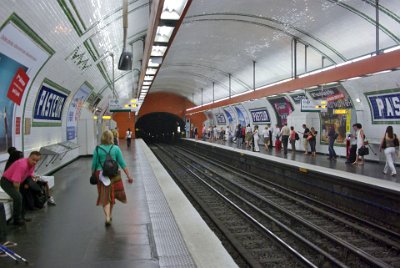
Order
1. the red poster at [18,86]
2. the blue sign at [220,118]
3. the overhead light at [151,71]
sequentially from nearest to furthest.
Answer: the red poster at [18,86], the overhead light at [151,71], the blue sign at [220,118]

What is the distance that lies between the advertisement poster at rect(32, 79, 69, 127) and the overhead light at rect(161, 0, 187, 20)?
14.7ft

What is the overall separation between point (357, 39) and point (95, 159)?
919 centimetres

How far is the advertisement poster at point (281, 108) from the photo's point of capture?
61.2 feet

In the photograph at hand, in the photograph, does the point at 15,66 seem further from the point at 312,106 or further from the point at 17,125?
the point at 312,106

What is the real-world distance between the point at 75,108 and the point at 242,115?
46.9 feet

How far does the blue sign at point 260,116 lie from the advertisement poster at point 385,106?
9.15 meters

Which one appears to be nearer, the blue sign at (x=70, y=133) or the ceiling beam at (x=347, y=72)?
the ceiling beam at (x=347, y=72)

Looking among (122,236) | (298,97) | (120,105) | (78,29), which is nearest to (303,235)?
(122,236)

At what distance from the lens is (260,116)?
22.8m

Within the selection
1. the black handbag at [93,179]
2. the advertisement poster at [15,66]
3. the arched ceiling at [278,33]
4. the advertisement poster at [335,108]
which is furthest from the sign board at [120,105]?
the black handbag at [93,179]

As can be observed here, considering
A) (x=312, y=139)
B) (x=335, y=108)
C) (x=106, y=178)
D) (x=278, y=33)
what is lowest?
(x=106, y=178)

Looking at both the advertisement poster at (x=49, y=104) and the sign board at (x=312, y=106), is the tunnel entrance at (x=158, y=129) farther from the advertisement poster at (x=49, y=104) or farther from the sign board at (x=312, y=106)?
the advertisement poster at (x=49, y=104)

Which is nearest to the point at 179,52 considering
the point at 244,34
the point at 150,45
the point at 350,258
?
the point at 244,34

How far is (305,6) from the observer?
393 inches
